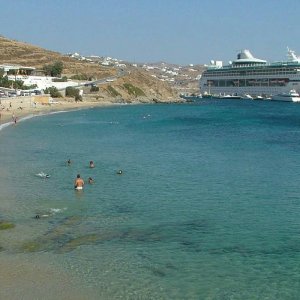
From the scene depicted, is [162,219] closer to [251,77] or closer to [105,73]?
[105,73]

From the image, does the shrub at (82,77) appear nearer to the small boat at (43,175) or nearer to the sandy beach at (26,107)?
the sandy beach at (26,107)

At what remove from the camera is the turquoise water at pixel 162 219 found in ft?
46.9

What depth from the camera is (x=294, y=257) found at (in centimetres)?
1589

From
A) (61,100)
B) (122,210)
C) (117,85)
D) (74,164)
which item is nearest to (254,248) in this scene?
(122,210)

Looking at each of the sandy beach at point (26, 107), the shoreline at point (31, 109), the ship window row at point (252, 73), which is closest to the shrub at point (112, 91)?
the shoreline at point (31, 109)

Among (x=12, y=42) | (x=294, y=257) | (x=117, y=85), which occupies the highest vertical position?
(x=12, y=42)

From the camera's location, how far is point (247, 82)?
512ft

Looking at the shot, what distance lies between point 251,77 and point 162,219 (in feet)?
455

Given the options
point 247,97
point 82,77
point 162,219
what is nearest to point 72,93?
point 82,77

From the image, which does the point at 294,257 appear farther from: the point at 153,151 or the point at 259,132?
the point at 259,132

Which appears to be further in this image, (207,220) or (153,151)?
(153,151)

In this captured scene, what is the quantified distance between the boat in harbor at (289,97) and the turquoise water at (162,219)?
97.7 metres

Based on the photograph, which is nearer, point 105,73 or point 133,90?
point 133,90

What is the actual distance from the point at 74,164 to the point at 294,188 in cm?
1410
